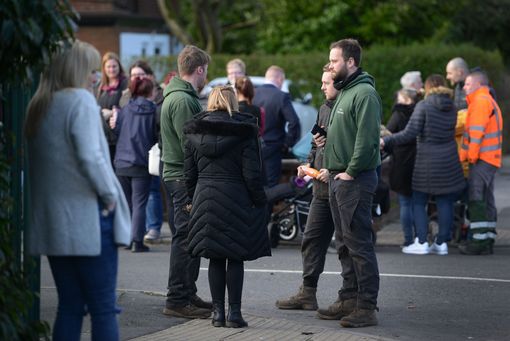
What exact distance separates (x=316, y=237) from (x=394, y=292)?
1525mm

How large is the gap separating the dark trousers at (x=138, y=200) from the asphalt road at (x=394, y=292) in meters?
0.26

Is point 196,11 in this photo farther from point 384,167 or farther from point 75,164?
point 75,164

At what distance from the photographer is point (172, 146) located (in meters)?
8.94

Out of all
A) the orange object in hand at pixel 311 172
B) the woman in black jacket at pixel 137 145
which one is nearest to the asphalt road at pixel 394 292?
the woman in black jacket at pixel 137 145

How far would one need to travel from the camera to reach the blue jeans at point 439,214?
42.2 feet

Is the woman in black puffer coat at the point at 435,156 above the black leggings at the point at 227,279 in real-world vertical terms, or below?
above

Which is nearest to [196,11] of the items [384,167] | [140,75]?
[384,167]

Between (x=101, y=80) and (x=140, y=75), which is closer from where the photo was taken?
(x=140, y=75)

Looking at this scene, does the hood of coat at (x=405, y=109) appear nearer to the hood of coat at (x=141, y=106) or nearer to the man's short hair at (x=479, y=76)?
the man's short hair at (x=479, y=76)

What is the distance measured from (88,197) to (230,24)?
3435 centimetres

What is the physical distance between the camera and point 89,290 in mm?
5980

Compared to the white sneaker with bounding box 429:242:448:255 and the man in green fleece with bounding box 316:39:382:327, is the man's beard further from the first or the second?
the white sneaker with bounding box 429:242:448:255

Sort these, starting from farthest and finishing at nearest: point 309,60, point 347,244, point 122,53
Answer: point 122,53 → point 309,60 → point 347,244

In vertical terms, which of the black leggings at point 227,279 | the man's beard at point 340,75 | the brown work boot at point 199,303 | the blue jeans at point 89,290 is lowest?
the brown work boot at point 199,303
